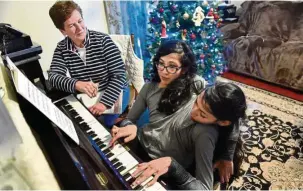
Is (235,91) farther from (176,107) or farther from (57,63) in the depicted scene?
(57,63)

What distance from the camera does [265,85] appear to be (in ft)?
9.02

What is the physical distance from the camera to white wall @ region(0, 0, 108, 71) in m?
1.83

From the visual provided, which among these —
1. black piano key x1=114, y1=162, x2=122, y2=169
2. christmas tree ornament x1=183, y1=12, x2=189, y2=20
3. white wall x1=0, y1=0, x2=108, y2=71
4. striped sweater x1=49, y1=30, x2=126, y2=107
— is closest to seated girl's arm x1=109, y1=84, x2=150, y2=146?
black piano key x1=114, y1=162, x2=122, y2=169

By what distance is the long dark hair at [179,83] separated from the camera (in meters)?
1.05

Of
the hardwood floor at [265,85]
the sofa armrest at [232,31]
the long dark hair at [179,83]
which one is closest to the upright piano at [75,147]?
the long dark hair at [179,83]

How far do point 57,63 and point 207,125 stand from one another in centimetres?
100

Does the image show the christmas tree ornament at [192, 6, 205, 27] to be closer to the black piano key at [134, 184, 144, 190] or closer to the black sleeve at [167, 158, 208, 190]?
the black sleeve at [167, 158, 208, 190]

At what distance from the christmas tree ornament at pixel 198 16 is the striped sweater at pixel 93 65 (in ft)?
3.29

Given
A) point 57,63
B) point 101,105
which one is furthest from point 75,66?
point 101,105

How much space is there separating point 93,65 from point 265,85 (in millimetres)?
2199

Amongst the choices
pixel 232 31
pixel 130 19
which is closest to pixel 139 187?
pixel 130 19

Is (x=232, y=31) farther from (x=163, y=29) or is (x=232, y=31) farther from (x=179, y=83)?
(x=179, y=83)

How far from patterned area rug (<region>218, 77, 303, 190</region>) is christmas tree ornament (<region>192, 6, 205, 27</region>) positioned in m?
1.01

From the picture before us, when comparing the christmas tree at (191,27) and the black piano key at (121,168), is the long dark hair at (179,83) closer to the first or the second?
the black piano key at (121,168)
